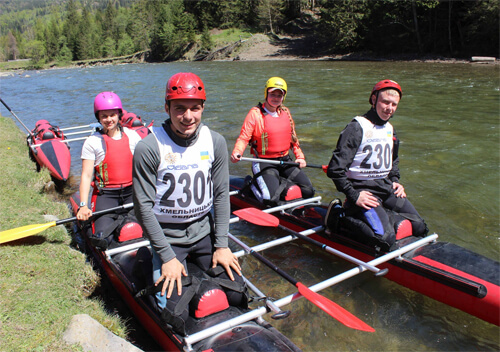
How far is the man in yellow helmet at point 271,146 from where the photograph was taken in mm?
5381

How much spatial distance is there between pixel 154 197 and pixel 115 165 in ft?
7.21

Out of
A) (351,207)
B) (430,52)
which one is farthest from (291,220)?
(430,52)

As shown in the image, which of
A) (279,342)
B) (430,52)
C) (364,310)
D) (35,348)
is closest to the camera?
(35,348)

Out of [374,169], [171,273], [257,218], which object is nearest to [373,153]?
[374,169]

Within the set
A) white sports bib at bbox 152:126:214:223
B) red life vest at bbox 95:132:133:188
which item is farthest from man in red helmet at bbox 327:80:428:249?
red life vest at bbox 95:132:133:188

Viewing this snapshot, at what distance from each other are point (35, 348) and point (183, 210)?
1.30 m

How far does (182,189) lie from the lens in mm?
2646

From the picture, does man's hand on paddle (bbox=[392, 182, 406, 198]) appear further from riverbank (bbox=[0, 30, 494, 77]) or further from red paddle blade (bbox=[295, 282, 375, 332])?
riverbank (bbox=[0, 30, 494, 77])

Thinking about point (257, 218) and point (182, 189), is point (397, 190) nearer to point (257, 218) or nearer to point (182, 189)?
point (257, 218)

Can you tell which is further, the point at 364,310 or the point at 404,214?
the point at 404,214

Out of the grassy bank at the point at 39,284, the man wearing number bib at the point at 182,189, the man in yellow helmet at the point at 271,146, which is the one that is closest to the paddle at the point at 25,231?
the grassy bank at the point at 39,284

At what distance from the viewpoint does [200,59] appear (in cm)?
4894

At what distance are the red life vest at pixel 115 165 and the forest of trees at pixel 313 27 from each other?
31654 millimetres

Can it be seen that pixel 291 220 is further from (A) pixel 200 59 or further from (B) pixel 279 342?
(A) pixel 200 59
